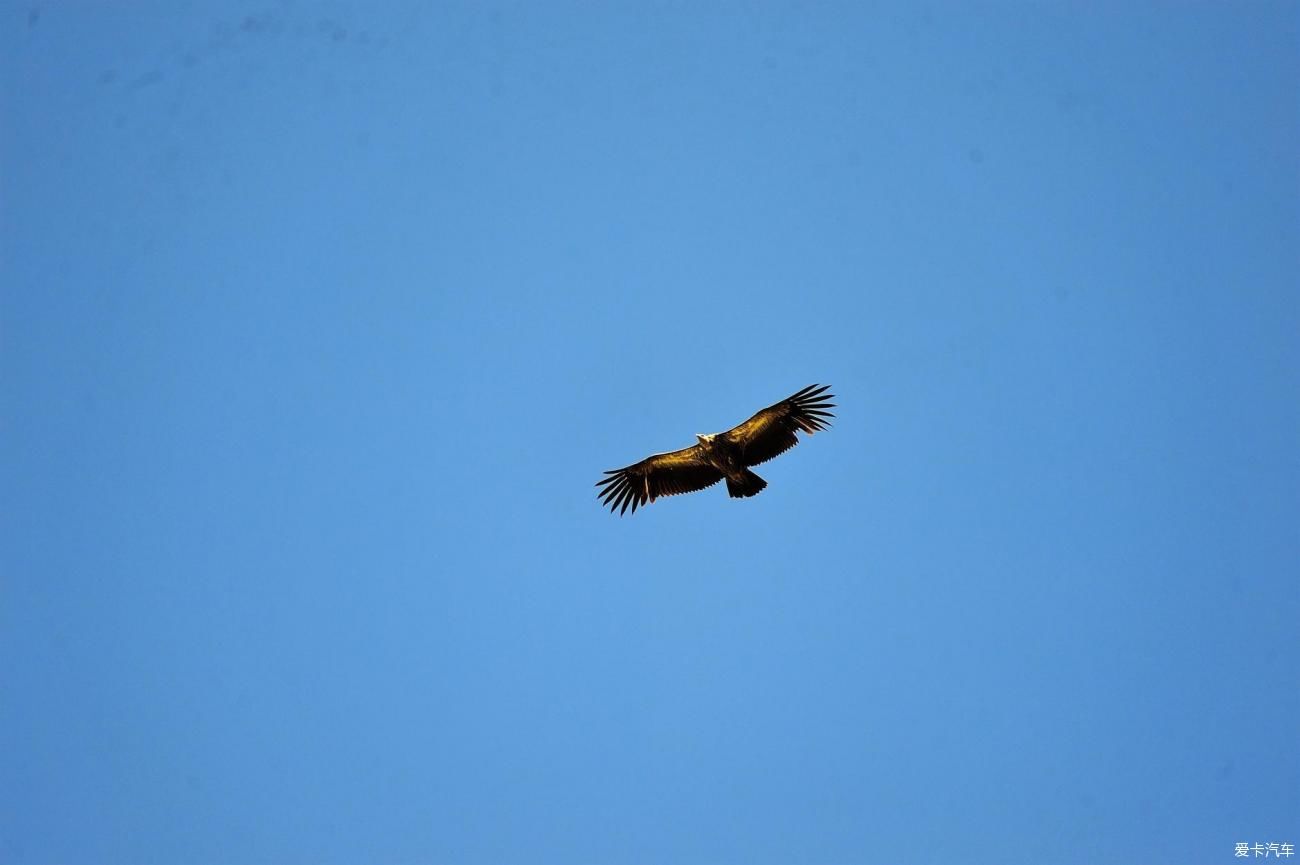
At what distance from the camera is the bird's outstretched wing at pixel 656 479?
27.5 metres

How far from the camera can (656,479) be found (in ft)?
90.9

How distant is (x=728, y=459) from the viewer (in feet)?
87.7

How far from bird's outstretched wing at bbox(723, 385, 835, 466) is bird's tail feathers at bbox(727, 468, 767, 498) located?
0.41 m

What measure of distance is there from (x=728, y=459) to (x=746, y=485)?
709 millimetres

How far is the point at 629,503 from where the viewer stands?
27.6 m

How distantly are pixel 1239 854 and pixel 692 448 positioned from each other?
15.8m

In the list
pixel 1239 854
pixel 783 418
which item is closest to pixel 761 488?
pixel 783 418

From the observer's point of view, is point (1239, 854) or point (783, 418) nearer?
point (783, 418)

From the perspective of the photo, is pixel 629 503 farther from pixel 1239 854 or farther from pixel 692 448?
pixel 1239 854

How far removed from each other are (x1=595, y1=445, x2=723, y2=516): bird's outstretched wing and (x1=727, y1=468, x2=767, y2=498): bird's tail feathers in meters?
0.77

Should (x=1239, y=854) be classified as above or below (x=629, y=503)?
below

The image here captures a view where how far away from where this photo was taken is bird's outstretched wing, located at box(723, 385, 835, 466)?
26250 mm

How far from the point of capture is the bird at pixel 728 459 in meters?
26.4

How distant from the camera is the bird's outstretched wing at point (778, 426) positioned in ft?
86.1
